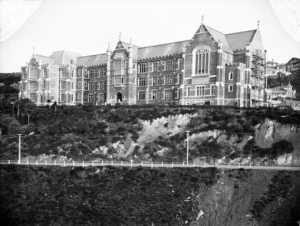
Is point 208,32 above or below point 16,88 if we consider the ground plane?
above

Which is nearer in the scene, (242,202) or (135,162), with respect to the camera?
(242,202)

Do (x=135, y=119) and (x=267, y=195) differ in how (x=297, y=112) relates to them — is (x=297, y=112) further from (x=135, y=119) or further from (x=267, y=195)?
(x=135, y=119)

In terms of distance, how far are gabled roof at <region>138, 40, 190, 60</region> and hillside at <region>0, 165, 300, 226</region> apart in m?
22.3

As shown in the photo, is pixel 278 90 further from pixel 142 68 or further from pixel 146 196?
pixel 146 196

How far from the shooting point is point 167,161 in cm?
3444

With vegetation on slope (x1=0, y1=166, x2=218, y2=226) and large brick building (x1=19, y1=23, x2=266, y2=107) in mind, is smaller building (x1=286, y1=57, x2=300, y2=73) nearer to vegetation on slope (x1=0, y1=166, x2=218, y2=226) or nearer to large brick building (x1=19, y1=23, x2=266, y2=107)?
large brick building (x1=19, y1=23, x2=266, y2=107)

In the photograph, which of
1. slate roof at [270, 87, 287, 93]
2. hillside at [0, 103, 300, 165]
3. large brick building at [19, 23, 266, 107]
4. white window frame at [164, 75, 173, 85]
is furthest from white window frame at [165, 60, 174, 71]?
slate roof at [270, 87, 287, 93]

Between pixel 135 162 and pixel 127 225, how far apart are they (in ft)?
27.0

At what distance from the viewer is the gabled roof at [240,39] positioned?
45.4 m

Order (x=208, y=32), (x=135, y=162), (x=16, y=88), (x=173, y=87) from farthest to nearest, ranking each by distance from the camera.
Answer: (x=16, y=88), (x=173, y=87), (x=208, y=32), (x=135, y=162)

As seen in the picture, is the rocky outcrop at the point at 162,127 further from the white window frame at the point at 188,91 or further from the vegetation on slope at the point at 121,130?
the white window frame at the point at 188,91

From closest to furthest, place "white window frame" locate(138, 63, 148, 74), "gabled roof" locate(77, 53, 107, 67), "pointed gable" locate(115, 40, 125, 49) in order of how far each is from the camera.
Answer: "white window frame" locate(138, 63, 148, 74), "pointed gable" locate(115, 40, 125, 49), "gabled roof" locate(77, 53, 107, 67)

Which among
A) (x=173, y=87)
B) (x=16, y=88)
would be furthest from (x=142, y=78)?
(x=16, y=88)

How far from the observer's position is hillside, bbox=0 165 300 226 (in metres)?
26.8
